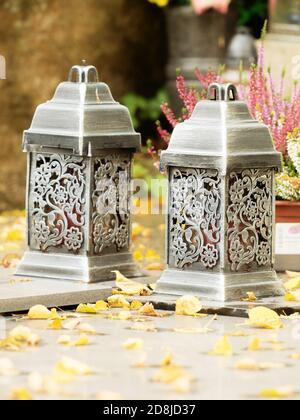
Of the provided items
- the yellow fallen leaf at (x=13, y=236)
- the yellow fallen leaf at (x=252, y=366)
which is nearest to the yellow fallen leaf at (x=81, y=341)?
the yellow fallen leaf at (x=252, y=366)

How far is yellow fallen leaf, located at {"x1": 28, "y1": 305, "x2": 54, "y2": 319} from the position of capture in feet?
18.6

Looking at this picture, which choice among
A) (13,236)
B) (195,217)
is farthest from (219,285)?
(13,236)

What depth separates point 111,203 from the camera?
625 centimetres

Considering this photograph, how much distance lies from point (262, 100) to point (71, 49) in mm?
4369

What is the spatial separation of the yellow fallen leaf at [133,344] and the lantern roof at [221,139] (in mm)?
1013

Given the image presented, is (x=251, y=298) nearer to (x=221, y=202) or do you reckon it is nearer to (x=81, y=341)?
(x=221, y=202)

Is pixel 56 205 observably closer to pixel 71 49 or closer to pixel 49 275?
pixel 49 275

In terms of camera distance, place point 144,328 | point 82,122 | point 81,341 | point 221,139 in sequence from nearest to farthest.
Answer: point 81,341 < point 144,328 < point 221,139 < point 82,122

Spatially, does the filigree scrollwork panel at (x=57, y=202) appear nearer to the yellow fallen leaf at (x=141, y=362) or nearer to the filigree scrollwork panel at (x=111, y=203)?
the filigree scrollwork panel at (x=111, y=203)

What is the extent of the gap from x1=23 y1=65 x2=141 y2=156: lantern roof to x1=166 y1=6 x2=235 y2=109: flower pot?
5.92m

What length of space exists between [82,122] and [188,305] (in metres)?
1.05

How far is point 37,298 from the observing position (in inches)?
229

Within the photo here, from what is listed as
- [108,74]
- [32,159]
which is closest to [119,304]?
[32,159]

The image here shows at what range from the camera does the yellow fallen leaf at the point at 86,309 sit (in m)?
5.82
